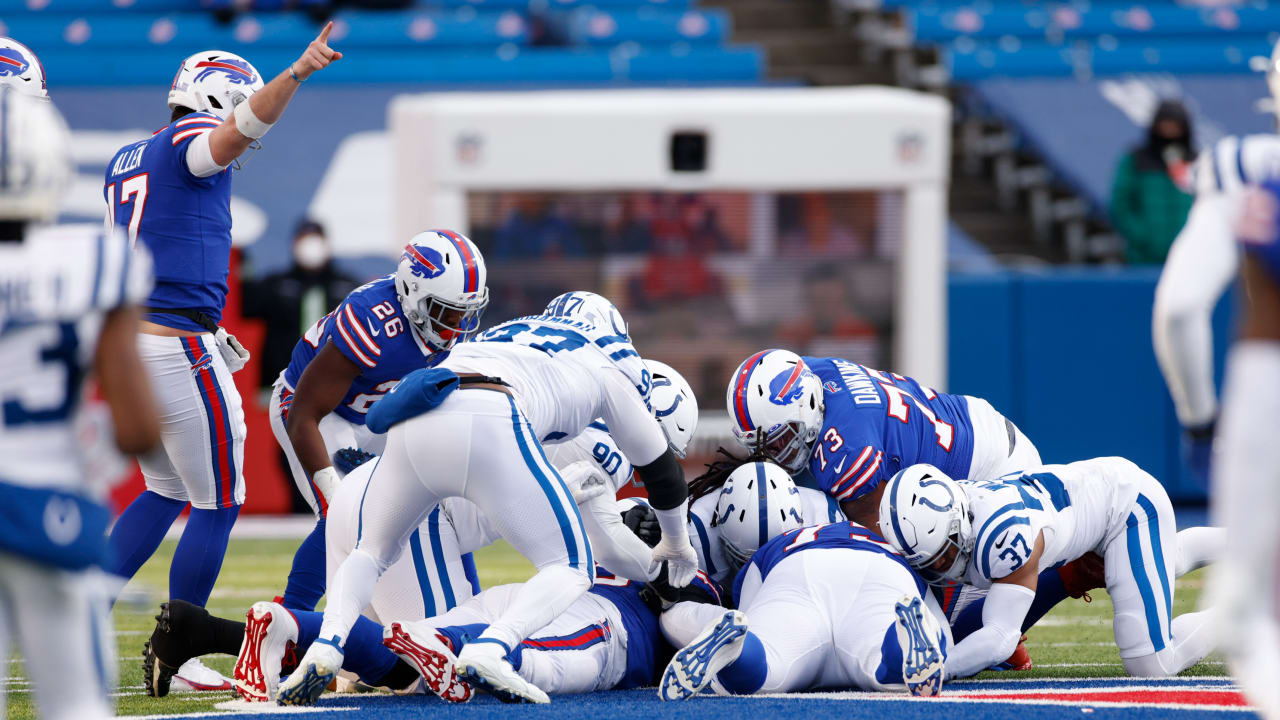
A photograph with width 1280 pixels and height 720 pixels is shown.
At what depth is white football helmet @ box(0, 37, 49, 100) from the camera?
180 inches

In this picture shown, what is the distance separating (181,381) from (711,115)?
14.6 ft

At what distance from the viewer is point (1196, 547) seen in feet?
15.8

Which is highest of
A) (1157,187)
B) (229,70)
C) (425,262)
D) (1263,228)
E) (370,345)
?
(229,70)

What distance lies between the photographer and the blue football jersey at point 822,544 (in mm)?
4184

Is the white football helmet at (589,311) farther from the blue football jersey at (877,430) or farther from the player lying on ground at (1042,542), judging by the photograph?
the player lying on ground at (1042,542)

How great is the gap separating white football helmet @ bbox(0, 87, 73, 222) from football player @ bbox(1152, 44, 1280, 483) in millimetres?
1905

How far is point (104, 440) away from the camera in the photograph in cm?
257

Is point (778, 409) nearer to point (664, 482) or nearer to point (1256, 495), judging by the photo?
point (664, 482)

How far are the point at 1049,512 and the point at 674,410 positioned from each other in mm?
1110

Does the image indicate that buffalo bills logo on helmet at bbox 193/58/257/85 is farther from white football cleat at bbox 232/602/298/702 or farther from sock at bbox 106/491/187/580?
white football cleat at bbox 232/602/298/702

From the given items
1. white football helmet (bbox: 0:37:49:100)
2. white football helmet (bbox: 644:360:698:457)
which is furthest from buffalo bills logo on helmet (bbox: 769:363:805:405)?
white football helmet (bbox: 0:37:49:100)

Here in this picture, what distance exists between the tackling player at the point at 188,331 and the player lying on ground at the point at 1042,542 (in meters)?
1.88

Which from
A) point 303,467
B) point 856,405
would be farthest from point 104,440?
point 856,405

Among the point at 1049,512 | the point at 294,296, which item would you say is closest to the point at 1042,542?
the point at 1049,512
